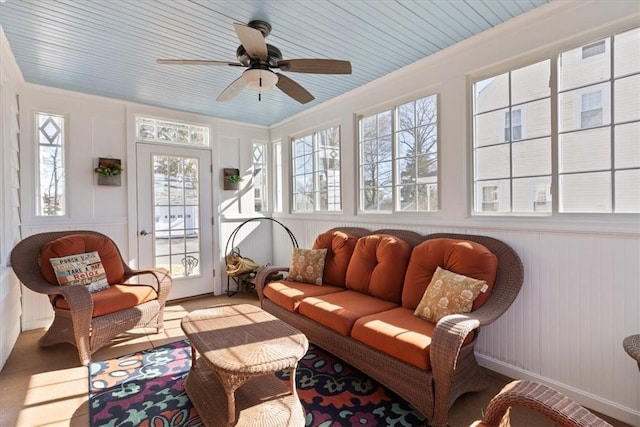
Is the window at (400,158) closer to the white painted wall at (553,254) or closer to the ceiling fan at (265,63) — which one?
the white painted wall at (553,254)

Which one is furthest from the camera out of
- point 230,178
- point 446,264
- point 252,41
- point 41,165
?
point 230,178

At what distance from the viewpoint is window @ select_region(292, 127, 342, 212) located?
4266 millimetres

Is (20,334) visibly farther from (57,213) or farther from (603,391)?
(603,391)

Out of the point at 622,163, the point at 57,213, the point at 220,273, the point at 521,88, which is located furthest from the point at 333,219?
the point at 57,213

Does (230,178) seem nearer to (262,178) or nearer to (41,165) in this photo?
(262,178)

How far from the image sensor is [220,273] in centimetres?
488

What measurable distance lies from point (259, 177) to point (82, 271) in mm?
2849

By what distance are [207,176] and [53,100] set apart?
74.4 inches

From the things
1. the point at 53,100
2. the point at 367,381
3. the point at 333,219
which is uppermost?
the point at 53,100

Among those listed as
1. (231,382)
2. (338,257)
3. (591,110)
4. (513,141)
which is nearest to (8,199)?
(231,382)

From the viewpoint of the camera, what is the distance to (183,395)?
2.27 meters

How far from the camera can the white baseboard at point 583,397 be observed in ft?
6.38

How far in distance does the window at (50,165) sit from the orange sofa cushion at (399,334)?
3.65 metres

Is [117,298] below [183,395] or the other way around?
the other way around
